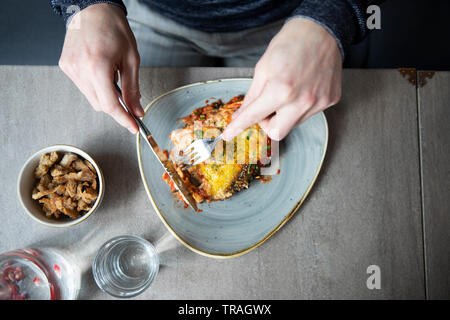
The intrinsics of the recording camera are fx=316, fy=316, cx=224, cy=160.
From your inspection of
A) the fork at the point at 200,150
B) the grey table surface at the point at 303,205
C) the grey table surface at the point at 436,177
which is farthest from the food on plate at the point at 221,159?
the grey table surface at the point at 436,177

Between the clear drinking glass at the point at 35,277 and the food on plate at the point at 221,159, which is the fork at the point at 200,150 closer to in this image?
the food on plate at the point at 221,159

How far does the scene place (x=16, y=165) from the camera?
0.97m

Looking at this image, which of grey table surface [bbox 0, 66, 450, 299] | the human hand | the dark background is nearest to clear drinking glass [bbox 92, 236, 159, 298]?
grey table surface [bbox 0, 66, 450, 299]

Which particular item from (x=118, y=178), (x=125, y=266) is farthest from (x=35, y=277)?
(x=118, y=178)

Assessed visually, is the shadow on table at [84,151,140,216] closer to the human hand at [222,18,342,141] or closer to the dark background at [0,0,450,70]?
the human hand at [222,18,342,141]

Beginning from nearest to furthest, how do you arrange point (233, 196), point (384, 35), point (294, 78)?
point (294, 78) → point (233, 196) → point (384, 35)

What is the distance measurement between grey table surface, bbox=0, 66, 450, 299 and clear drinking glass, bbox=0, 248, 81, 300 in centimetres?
5

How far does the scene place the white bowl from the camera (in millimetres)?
849

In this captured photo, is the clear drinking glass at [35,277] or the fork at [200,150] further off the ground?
the fork at [200,150]

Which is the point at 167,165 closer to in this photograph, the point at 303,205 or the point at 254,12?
Result: the point at 303,205

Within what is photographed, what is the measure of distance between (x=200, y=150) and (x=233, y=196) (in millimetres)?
176

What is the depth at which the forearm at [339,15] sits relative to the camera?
805 mm

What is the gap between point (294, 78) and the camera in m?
0.75

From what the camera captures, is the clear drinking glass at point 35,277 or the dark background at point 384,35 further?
the dark background at point 384,35
